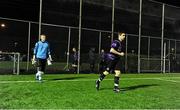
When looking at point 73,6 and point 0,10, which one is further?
point 73,6

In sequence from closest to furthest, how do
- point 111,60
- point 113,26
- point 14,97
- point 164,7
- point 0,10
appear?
point 14,97 → point 111,60 → point 0,10 → point 113,26 → point 164,7

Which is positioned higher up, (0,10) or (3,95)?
(0,10)

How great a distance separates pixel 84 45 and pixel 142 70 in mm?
6824

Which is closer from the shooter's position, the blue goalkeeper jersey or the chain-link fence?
the blue goalkeeper jersey

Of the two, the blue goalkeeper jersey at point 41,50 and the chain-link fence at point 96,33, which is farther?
the chain-link fence at point 96,33

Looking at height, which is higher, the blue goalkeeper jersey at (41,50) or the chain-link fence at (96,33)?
the chain-link fence at (96,33)

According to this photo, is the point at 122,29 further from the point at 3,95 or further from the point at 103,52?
the point at 3,95

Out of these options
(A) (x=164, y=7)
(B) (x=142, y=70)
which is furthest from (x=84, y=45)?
(A) (x=164, y=7)

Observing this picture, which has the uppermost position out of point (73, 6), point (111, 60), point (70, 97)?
point (73, 6)

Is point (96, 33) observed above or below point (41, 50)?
above

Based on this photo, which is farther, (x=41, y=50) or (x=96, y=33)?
(x=96, y=33)

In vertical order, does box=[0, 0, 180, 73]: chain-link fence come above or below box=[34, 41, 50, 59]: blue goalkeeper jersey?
above

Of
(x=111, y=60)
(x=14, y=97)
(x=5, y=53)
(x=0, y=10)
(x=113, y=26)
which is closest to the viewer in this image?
(x=14, y=97)

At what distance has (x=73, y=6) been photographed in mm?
29000
